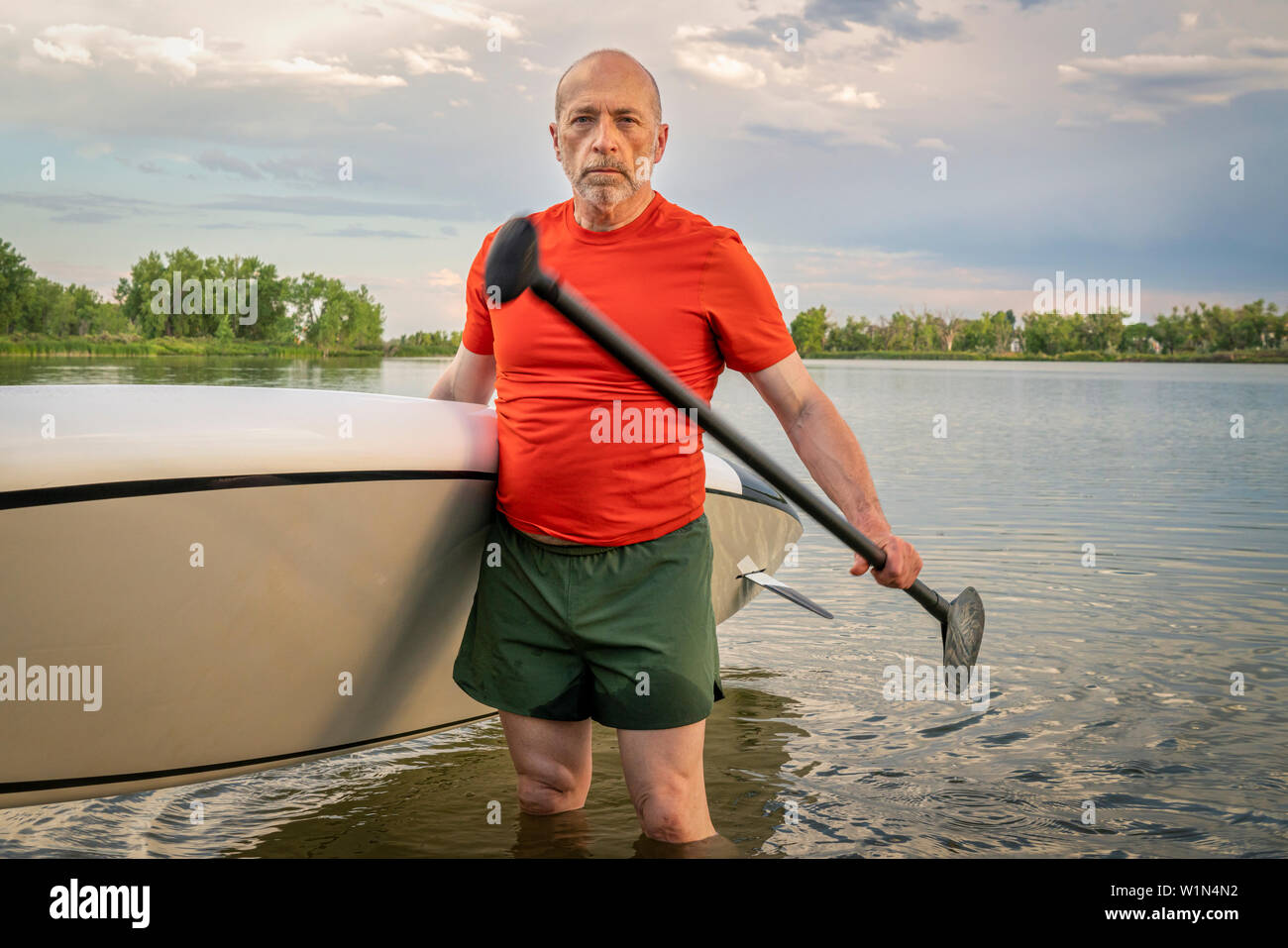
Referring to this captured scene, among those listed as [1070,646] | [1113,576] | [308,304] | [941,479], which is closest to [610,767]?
[1070,646]

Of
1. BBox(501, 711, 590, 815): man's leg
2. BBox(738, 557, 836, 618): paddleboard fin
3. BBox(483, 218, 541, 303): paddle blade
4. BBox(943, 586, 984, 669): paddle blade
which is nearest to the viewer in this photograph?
BBox(483, 218, 541, 303): paddle blade

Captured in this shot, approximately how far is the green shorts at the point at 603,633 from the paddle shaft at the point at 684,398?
0.72 ft

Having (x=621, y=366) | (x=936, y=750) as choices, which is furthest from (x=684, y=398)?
(x=936, y=750)

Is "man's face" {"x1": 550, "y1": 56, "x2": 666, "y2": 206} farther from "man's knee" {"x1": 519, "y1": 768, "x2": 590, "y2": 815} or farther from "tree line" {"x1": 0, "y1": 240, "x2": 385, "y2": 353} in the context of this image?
"tree line" {"x1": 0, "y1": 240, "x2": 385, "y2": 353}

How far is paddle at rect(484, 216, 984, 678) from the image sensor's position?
74.4 inches

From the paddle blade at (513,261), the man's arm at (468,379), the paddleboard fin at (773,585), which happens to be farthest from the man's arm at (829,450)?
the paddleboard fin at (773,585)

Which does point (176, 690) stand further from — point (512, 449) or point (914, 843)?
point (914, 843)

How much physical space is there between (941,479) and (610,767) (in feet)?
27.3

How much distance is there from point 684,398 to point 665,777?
818mm

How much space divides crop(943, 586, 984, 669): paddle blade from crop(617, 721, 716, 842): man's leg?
0.92 metres

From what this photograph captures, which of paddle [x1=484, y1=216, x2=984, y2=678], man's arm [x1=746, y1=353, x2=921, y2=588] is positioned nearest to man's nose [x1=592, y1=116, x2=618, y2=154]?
paddle [x1=484, y1=216, x2=984, y2=678]

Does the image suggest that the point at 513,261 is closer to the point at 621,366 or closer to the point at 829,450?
the point at 621,366

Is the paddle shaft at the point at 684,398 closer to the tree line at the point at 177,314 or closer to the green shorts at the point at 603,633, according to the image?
the green shorts at the point at 603,633

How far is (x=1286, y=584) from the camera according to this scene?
6.12m
